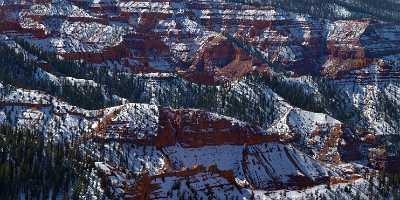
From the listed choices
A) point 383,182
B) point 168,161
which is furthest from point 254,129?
point 383,182

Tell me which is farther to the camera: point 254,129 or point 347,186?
point 254,129

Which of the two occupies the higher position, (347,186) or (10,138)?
(10,138)

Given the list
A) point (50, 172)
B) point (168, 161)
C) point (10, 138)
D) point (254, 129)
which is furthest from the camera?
point (254, 129)

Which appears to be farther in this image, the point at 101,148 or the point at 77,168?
the point at 101,148

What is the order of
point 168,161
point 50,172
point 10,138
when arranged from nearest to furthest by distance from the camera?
1. point 50,172
2. point 10,138
3. point 168,161

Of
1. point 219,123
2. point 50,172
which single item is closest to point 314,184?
point 219,123

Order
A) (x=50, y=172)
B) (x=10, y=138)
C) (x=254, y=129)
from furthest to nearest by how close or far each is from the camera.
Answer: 1. (x=254, y=129)
2. (x=10, y=138)
3. (x=50, y=172)

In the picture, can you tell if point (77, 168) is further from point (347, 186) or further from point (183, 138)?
point (347, 186)

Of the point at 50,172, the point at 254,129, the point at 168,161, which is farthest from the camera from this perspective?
the point at 254,129

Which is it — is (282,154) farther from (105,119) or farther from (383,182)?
(105,119)
